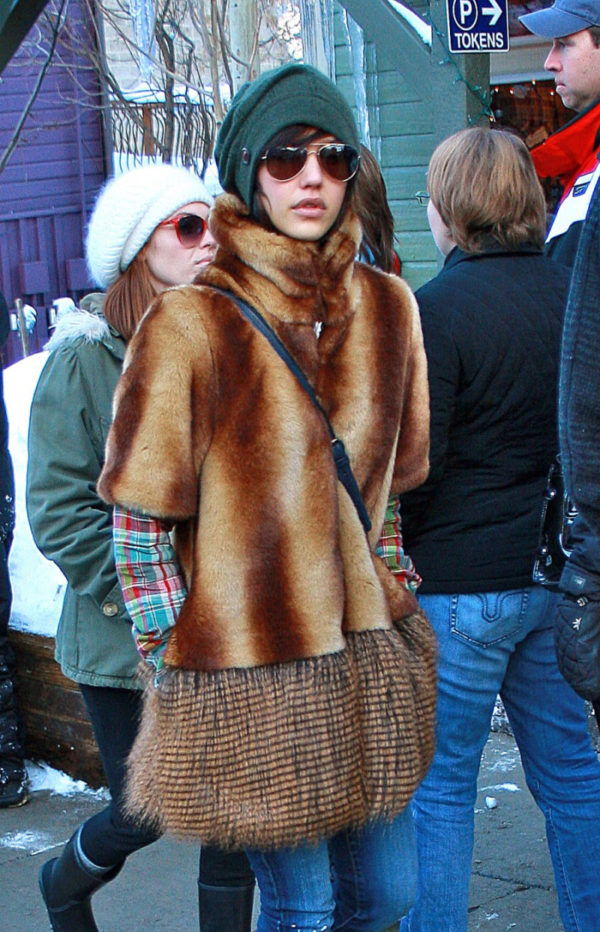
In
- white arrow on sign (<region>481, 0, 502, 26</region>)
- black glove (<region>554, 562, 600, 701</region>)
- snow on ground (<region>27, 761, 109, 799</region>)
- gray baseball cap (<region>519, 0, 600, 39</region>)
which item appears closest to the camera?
black glove (<region>554, 562, 600, 701</region>)

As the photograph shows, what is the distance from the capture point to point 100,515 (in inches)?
120

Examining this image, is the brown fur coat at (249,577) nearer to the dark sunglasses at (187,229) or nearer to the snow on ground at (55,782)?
the dark sunglasses at (187,229)

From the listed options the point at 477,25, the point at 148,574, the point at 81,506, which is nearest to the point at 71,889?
the point at 81,506

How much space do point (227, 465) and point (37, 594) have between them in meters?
2.83

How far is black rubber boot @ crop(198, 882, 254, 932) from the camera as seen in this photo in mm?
2939

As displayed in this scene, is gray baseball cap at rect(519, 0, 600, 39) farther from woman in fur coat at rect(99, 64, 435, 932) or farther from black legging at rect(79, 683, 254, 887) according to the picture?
black legging at rect(79, 683, 254, 887)

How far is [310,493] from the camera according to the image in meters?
2.47

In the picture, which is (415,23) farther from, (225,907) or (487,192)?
(225,907)

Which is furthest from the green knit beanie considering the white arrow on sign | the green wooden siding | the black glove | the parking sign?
the green wooden siding

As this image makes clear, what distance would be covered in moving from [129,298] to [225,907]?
4.71 feet

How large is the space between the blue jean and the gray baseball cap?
2.08 m

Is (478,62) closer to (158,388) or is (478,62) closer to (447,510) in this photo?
(447,510)

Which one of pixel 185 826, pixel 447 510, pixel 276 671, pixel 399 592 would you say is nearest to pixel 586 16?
pixel 447 510

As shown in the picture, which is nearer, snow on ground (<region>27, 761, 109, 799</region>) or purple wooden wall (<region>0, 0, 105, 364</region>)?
snow on ground (<region>27, 761, 109, 799</region>)
